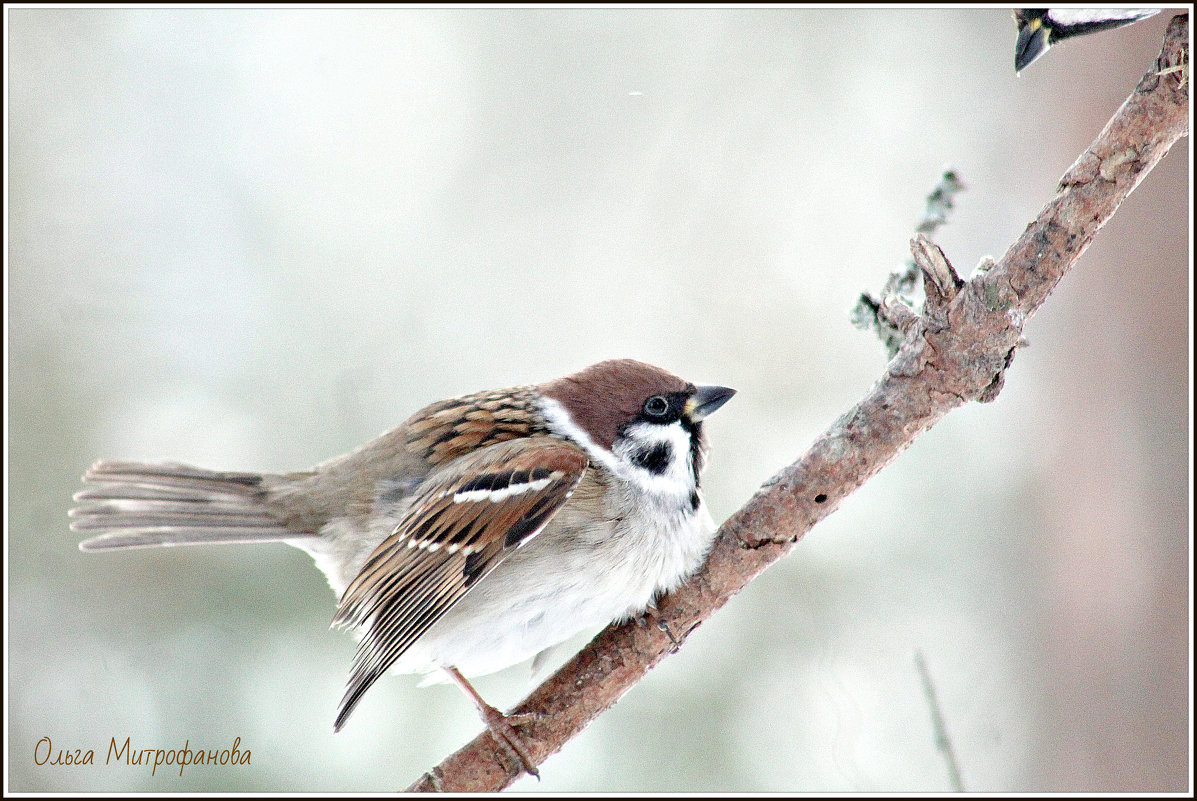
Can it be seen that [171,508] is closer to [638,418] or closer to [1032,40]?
[638,418]

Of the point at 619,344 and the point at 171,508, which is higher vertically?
the point at 619,344

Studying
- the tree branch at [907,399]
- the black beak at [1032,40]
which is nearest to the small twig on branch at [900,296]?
the tree branch at [907,399]

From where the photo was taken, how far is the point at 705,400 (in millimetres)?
3090

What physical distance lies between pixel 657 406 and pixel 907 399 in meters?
0.91

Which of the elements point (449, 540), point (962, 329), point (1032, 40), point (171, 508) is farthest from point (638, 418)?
point (171, 508)

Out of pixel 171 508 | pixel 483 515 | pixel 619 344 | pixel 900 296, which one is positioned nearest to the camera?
pixel 900 296

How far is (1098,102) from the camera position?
15.8 ft

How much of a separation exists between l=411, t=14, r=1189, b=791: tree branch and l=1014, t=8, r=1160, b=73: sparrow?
132 millimetres

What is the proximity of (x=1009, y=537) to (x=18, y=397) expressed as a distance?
4.77 m

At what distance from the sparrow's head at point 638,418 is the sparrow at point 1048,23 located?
1.29m

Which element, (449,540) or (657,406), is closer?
(449,540)

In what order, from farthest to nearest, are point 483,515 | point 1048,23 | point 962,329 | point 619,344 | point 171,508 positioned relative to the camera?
1. point 619,344
2. point 171,508
3. point 483,515
4. point 962,329
5. point 1048,23

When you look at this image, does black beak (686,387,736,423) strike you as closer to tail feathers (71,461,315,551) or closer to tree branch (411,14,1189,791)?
tree branch (411,14,1189,791)

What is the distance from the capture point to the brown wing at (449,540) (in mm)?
2738
